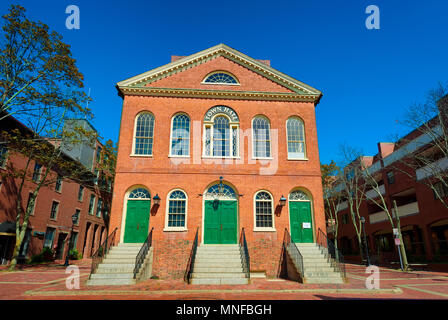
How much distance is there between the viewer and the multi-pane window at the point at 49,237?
23156 millimetres

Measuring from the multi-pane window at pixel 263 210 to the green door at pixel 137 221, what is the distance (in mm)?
5555

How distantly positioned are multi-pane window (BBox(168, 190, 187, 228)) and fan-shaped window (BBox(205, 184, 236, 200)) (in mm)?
1299

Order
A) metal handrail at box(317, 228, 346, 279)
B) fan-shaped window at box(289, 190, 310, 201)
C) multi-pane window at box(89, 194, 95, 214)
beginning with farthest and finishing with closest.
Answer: multi-pane window at box(89, 194, 95, 214), fan-shaped window at box(289, 190, 310, 201), metal handrail at box(317, 228, 346, 279)

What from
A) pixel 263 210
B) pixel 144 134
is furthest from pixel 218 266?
pixel 144 134

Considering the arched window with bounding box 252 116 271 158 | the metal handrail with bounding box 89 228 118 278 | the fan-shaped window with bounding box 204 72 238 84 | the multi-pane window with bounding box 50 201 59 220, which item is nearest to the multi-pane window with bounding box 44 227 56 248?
the multi-pane window with bounding box 50 201 59 220

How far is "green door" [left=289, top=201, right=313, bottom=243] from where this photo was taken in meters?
13.9

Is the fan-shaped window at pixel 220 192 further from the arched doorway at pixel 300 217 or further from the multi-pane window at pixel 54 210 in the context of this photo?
the multi-pane window at pixel 54 210

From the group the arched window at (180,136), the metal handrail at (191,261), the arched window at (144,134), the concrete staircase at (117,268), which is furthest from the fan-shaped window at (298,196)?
the concrete staircase at (117,268)

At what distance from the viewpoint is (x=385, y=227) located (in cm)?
2686

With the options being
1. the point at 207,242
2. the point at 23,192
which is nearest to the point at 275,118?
the point at 207,242

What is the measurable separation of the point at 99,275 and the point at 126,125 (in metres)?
7.77

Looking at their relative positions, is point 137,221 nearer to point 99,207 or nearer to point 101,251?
point 101,251

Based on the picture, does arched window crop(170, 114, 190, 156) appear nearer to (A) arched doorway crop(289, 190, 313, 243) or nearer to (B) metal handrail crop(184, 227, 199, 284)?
(B) metal handrail crop(184, 227, 199, 284)
